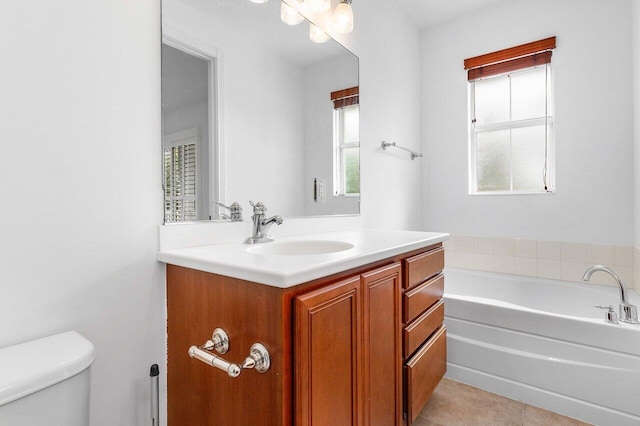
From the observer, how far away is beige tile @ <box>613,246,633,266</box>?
2.21 m

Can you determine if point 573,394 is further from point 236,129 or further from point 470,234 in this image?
point 236,129

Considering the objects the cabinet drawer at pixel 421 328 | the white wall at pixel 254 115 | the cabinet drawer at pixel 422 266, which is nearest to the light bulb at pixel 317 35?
the white wall at pixel 254 115

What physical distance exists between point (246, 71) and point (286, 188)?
55cm

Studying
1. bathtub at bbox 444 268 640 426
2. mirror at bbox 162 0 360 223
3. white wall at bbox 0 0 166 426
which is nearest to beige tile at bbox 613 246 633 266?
bathtub at bbox 444 268 640 426

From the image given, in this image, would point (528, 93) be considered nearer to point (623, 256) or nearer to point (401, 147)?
point (401, 147)

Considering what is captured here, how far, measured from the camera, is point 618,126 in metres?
2.24

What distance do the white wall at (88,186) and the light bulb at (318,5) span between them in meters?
0.92

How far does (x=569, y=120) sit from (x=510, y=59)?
2.18 feet

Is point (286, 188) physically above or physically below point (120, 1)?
below

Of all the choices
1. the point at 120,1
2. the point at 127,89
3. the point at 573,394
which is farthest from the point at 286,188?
the point at 573,394

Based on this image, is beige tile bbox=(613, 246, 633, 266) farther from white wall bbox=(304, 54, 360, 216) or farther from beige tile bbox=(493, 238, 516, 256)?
white wall bbox=(304, 54, 360, 216)

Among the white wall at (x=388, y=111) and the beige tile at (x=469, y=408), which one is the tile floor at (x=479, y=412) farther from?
the white wall at (x=388, y=111)

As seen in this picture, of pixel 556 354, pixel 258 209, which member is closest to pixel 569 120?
pixel 556 354

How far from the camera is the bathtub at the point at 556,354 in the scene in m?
1.55
